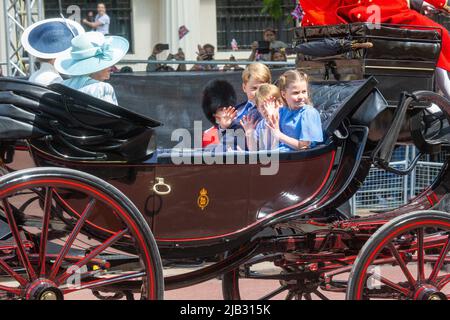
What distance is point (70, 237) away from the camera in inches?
133

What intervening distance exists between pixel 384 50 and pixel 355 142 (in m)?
0.48

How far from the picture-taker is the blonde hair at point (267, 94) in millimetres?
4234

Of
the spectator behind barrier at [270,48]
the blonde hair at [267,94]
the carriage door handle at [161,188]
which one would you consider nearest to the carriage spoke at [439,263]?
the blonde hair at [267,94]

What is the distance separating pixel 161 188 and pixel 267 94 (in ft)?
2.88

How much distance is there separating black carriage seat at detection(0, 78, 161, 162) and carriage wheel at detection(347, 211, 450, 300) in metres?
1.05

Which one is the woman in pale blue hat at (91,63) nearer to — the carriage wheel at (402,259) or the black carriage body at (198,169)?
the black carriage body at (198,169)

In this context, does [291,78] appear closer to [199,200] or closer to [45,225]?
[199,200]

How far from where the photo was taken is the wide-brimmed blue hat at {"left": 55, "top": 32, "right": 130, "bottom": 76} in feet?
13.1

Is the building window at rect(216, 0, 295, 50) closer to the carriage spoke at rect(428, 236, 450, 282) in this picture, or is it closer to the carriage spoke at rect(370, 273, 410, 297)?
the carriage spoke at rect(428, 236, 450, 282)

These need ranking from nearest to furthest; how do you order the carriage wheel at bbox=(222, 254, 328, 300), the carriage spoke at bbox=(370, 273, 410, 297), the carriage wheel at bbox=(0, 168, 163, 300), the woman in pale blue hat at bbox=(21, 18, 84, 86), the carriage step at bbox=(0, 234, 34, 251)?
the carriage wheel at bbox=(0, 168, 163, 300)
the carriage step at bbox=(0, 234, 34, 251)
the carriage spoke at bbox=(370, 273, 410, 297)
the carriage wheel at bbox=(222, 254, 328, 300)
the woman in pale blue hat at bbox=(21, 18, 84, 86)

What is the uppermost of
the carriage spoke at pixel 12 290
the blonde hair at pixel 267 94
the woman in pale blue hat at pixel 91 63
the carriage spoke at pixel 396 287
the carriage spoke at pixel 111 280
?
the woman in pale blue hat at pixel 91 63

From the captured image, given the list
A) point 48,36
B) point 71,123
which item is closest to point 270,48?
point 48,36

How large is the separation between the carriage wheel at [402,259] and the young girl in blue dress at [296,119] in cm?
59

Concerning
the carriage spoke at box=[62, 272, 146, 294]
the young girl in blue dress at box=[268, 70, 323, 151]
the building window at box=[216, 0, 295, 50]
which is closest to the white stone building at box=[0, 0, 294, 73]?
the building window at box=[216, 0, 295, 50]
